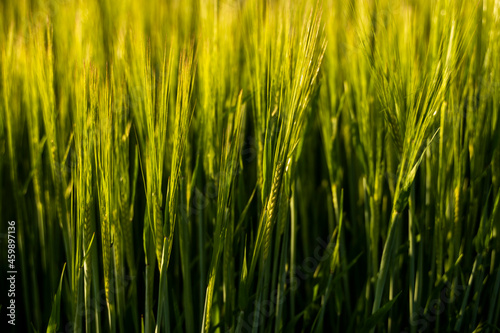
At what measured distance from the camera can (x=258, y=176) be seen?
0.82m

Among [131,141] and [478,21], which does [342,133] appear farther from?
[131,141]

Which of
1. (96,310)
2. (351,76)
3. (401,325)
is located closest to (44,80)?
(96,310)

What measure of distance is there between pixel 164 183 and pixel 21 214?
301 mm

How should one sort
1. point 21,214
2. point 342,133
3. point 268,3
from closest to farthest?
1. point 268,3
2. point 21,214
3. point 342,133

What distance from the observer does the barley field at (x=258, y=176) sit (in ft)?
2.37

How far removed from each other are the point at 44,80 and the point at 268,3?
0.40 meters

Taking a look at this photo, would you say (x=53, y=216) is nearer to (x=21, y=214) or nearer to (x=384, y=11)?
(x=21, y=214)

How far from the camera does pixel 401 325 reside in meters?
1.01

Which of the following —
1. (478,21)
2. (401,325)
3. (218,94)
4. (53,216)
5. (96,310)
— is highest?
(478,21)

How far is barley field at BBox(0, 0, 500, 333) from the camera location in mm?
722

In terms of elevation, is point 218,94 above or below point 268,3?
below

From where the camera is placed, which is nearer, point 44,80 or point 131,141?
point 44,80

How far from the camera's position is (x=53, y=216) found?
0.95 meters

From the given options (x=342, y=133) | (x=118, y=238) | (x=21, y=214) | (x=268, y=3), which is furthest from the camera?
(x=342, y=133)
